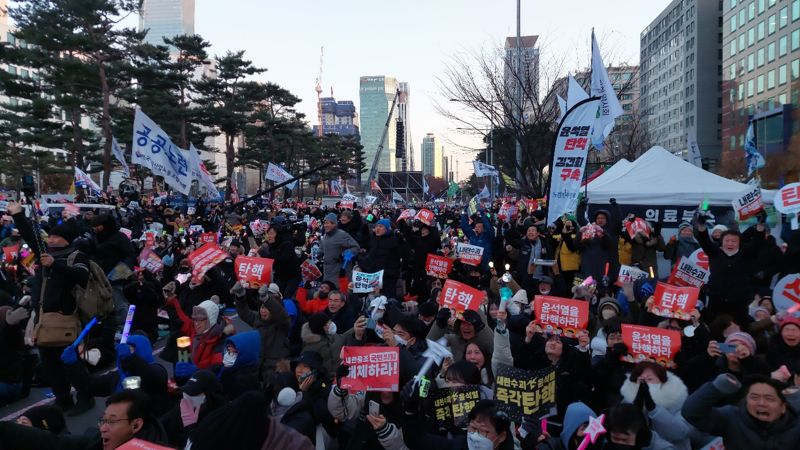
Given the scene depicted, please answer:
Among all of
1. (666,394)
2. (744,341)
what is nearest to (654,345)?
(744,341)

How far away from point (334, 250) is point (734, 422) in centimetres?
616

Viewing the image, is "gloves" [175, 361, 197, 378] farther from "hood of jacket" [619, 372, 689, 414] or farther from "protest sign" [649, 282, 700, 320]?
"protest sign" [649, 282, 700, 320]

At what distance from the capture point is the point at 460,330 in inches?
210

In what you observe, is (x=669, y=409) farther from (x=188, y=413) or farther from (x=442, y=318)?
(x=188, y=413)

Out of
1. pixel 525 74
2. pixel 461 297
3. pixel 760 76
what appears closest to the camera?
pixel 461 297

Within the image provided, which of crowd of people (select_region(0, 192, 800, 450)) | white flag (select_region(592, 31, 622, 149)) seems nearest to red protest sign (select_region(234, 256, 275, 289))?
crowd of people (select_region(0, 192, 800, 450))

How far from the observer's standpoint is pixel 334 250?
9.00 meters

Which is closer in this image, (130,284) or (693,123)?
(130,284)

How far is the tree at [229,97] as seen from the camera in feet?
122

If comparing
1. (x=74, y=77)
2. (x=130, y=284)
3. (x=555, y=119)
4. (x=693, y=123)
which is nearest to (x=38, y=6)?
(x=74, y=77)

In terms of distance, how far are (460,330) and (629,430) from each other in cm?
209

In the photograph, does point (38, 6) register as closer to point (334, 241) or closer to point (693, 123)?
point (334, 241)

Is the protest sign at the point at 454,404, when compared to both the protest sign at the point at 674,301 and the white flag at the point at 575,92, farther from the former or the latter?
the white flag at the point at 575,92

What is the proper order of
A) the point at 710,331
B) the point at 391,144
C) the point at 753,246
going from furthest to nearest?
the point at 391,144
the point at 753,246
the point at 710,331
